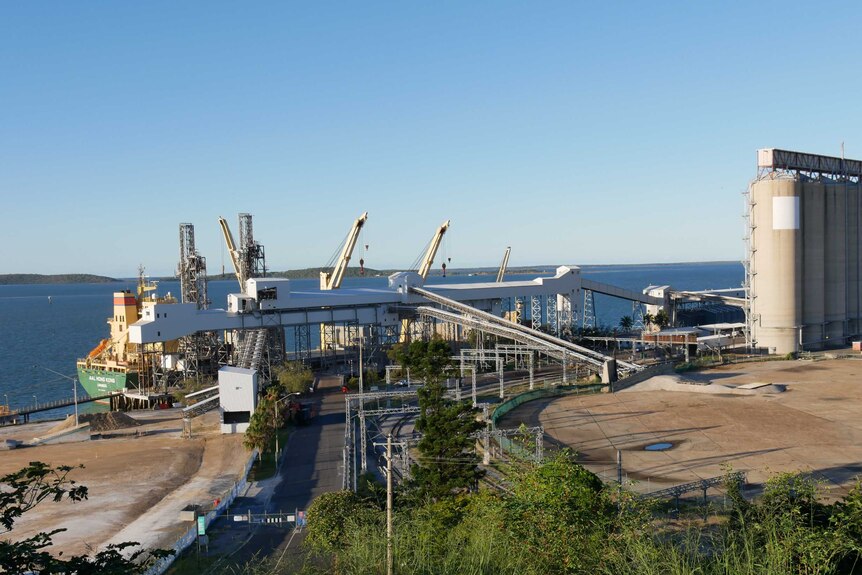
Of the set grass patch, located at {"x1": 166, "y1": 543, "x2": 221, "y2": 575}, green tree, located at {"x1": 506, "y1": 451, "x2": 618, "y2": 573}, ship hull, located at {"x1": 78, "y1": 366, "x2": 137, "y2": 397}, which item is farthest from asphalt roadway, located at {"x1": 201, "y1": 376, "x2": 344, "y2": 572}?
ship hull, located at {"x1": 78, "y1": 366, "x2": 137, "y2": 397}

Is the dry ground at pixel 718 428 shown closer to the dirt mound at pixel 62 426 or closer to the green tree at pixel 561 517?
the green tree at pixel 561 517

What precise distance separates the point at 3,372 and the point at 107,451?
217 feet

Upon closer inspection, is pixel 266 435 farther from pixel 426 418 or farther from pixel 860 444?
pixel 860 444

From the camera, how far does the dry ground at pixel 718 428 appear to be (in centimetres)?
4712

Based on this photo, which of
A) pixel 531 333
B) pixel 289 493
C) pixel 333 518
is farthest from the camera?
pixel 531 333

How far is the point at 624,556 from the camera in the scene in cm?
2011

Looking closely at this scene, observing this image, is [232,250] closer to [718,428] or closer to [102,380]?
[102,380]

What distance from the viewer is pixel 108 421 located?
6450 centimetres

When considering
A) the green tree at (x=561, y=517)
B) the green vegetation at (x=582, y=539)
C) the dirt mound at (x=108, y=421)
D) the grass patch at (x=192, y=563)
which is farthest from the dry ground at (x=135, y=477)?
the green tree at (x=561, y=517)

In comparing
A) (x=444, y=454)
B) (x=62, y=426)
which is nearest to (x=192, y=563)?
(x=444, y=454)

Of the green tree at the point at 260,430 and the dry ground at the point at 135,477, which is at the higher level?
the green tree at the point at 260,430

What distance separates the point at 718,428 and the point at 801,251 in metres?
52.4

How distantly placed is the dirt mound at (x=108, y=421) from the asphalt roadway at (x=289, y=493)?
16.1 meters

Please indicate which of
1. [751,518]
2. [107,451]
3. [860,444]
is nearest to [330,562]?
[751,518]
